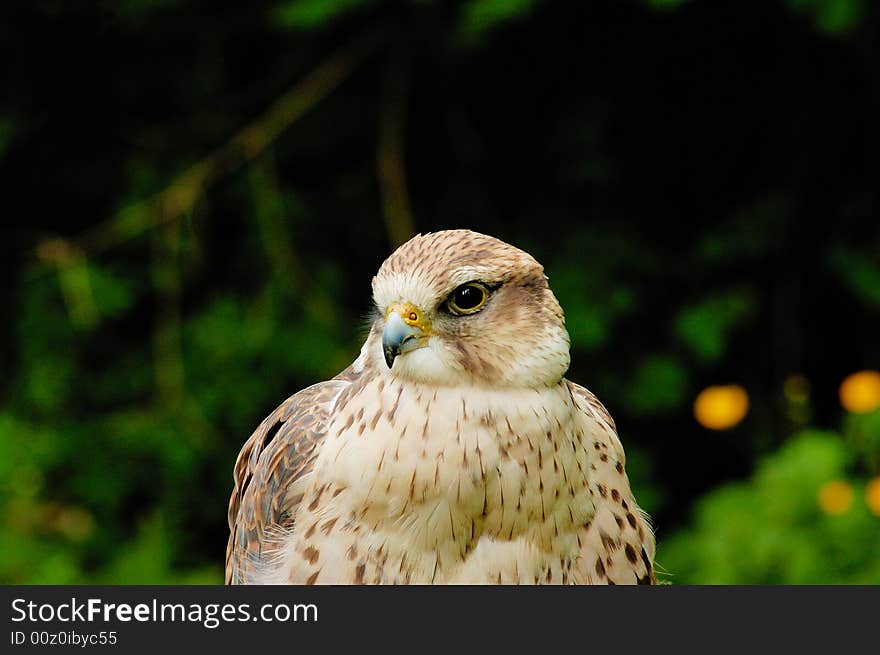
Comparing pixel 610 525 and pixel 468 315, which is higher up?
pixel 468 315

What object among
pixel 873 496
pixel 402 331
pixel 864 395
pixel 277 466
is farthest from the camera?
pixel 864 395

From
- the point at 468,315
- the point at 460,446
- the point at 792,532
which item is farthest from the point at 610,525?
the point at 792,532

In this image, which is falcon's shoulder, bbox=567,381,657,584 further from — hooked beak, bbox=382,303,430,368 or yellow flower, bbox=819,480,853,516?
yellow flower, bbox=819,480,853,516

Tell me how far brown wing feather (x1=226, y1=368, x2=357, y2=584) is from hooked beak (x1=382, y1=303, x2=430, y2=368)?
0.27 meters

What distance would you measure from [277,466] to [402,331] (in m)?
0.45

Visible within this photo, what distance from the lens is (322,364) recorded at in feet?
13.0

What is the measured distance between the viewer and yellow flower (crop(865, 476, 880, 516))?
327 cm

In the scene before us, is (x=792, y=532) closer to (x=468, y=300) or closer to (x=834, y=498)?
(x=834, y=498)

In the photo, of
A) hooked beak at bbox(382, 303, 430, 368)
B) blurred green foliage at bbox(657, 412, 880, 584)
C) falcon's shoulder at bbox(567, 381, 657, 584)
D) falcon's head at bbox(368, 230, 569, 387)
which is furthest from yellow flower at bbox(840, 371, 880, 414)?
hooked beak at bbox(382, 303, 430, 368)

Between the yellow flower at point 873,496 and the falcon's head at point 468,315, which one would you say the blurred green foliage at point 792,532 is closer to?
the yellow flower at point 873,496

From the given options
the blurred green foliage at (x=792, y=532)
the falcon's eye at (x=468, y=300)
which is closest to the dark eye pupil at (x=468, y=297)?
the falcon's eye at (x=468, y=300)

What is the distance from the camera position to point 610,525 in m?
1.90

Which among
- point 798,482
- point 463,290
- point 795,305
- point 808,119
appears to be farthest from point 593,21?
point 463,290

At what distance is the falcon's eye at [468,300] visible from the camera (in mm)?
1795
